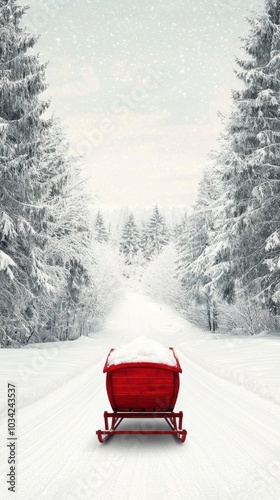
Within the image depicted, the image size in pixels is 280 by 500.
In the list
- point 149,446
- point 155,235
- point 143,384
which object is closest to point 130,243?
point 155,235

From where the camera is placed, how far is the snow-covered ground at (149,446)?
364cm

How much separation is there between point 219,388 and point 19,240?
9304mm

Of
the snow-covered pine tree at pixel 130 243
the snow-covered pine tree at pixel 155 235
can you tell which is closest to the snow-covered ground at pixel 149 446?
the snow-covered pine tree at pixel 130 243

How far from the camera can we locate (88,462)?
4.37 m

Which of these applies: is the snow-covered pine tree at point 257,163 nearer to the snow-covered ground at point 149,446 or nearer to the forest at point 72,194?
the forest at point 72,194

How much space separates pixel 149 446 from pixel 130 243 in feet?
305

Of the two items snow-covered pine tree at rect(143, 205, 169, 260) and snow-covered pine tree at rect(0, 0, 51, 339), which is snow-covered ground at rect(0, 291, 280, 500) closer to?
snow-covered pine tree at rect(0, 0, 51, 339)

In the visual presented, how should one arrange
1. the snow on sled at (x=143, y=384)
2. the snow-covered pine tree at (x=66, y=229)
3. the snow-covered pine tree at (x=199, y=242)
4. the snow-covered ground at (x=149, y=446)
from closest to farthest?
the snow-covered ground at (x=149, y=446) < the snow on sled at (x=143, y=384) < the snow-covered pine tree at (x=66, y=229) < the snow-covered pine tree at (x=199, y=242)

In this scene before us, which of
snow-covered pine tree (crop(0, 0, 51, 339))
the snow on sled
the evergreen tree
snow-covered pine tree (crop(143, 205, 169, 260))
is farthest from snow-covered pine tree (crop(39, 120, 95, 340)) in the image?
snow-covered pine tree (crop(143, 205, 169, 260))

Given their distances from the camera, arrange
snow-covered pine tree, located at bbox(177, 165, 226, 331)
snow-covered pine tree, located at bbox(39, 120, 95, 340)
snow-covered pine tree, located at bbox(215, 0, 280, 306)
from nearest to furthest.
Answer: snow-covered pine tree, located at bbox(215, 0, 280, 306)
snow-covered pine tree, located at bbox(39, 120, 95, 340)
snow-covered pine tree, located at bbox(177, 165, 226, 331)

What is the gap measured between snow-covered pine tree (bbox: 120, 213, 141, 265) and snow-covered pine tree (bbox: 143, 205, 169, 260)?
104 inches

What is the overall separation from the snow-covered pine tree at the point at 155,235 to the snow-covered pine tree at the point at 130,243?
2639mm

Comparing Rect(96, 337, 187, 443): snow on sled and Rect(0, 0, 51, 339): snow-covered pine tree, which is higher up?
Rect(0, 0, 51, 339): snow-covered pine tree

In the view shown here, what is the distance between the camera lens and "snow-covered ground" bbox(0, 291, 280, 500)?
3.64 m
